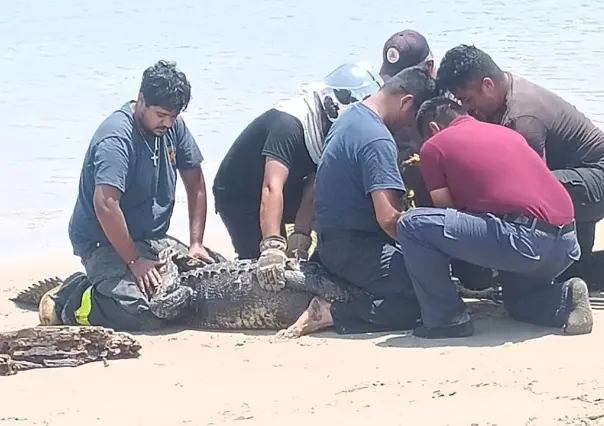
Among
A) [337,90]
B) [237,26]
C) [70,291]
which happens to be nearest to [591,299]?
[337,90]

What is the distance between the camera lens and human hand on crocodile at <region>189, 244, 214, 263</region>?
735cm

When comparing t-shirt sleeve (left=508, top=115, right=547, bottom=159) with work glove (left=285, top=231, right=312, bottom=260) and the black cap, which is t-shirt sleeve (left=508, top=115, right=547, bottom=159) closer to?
the black cap

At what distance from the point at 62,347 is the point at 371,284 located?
66.3 inches

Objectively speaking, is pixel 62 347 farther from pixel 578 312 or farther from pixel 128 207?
pixel 578 312

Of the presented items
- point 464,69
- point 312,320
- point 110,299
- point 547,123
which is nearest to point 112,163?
point 110,299

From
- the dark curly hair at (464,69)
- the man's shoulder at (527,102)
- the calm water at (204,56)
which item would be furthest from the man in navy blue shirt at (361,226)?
the calm water at (204,56)

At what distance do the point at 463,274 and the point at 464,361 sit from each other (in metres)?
1.29

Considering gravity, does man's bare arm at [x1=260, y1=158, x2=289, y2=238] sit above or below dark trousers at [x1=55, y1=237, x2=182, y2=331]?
above

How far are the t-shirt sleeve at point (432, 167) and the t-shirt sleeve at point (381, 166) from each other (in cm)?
15

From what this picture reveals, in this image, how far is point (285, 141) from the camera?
6.97 metres

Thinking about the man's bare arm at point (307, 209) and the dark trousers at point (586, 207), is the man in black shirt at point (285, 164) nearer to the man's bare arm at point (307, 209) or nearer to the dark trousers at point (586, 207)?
the man's bare arm at point (307, 209)

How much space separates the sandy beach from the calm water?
163 inches

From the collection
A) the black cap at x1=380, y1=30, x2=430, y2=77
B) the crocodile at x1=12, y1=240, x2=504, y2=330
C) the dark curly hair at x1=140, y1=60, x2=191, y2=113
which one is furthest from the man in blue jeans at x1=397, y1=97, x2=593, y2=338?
the dark curly hair at x1=140, y1=60, x2=191, y2=113

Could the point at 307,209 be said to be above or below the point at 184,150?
below
